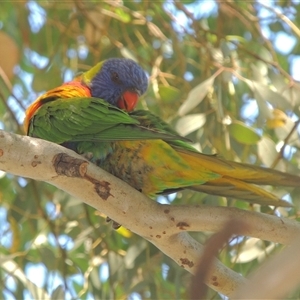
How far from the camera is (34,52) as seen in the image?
6.36ft

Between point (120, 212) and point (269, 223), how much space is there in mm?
242

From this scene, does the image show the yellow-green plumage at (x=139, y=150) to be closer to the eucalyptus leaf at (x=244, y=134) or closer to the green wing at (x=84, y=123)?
the green wing at (x=84, y=123)

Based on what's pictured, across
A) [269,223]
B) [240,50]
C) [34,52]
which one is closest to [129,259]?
[269,223]

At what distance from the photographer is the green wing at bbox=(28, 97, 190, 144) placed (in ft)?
3.41

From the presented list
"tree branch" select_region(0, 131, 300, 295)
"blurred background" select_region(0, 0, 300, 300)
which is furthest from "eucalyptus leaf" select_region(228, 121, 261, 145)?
"tree branch" select_region(0, 131, 300, 295)

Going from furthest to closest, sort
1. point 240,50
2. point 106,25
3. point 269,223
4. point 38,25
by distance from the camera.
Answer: point 38,25, point 106,25, point 240,50, point 269,223

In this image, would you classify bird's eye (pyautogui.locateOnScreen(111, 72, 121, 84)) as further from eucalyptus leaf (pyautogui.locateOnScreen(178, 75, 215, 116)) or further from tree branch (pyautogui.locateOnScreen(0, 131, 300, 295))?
tree branch (pyautogui.locateOnScreen(0, 131, 300, 295))

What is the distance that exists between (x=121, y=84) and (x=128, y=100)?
0.19ft

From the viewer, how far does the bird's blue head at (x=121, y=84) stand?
1.38 meters

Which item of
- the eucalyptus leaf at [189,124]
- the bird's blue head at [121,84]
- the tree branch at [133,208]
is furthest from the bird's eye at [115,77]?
the tree branch at [133,208]

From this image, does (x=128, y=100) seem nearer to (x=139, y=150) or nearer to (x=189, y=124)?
(x=189, y=124)

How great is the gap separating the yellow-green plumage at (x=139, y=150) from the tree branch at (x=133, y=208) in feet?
0.36

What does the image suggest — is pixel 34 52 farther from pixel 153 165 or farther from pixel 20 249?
pixel 153 165

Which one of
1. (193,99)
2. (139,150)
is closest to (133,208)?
(139,150)
